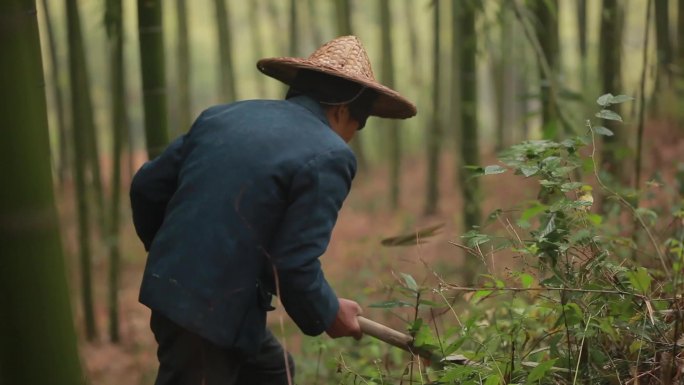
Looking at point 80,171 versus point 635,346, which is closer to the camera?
point 635,346

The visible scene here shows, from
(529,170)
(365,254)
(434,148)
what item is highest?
(529,170)

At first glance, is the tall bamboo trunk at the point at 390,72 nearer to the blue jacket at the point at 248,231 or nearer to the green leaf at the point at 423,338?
the green leaf at the point at 423,338

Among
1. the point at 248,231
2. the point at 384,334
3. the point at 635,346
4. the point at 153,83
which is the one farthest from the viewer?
the point at 153,83

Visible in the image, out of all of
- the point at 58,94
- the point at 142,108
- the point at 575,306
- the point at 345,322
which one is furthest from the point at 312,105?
the point at 58,94

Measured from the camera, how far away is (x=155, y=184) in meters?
2.46

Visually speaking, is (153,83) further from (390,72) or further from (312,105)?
(390,72)

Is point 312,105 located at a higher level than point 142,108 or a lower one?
higher

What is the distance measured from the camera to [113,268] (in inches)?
279

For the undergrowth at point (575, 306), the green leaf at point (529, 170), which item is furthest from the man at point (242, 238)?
the green leaf at point (529, 170)

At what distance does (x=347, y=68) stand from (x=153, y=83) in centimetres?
126

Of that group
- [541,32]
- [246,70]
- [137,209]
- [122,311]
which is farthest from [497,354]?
[246,70]

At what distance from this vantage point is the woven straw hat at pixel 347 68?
2.46 metres

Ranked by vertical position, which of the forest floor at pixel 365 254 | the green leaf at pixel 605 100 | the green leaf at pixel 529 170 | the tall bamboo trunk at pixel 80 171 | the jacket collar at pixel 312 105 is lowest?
the forest floor at pixel 365 254

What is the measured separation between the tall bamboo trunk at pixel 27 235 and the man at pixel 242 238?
0.90 feet
